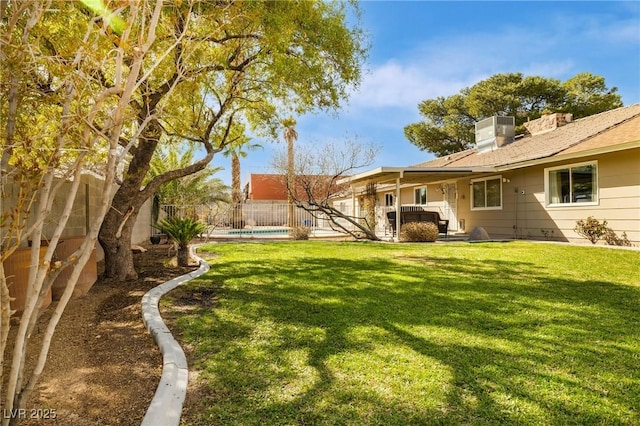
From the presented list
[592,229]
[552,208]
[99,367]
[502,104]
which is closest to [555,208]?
[552,208]

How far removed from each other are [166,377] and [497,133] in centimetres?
2014

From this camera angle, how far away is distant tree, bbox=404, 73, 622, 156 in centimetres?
2972

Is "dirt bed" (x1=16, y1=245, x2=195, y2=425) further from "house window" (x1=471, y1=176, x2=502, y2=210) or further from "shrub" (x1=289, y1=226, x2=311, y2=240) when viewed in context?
"house window" (x1=471, y1=176, x2=502, y2=210)

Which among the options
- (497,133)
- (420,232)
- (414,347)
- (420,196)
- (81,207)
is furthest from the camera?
(420,196)

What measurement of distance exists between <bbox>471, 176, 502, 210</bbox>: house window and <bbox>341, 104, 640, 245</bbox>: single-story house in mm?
41

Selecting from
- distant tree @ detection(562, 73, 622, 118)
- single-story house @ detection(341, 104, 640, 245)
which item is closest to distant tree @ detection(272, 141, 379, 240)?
single-story house @ detection(341, 104, 640, 245)

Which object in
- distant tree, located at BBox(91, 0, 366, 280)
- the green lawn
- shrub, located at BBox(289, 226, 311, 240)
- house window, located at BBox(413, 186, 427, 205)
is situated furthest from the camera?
house window, located at BBox(413, 186, 427, 205)

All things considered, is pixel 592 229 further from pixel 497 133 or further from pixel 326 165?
pixel 326 165

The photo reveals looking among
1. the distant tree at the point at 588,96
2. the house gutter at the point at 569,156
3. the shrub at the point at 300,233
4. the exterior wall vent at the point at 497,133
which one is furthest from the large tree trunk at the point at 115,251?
the distant tree at the point at 588,96

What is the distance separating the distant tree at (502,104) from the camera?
97.5 ft

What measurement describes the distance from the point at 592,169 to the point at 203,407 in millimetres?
13596

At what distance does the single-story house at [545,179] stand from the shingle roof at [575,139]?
5 cm

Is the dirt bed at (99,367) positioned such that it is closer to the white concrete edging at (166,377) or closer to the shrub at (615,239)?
the white concrete edging at (166,377)

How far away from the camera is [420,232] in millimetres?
14719
